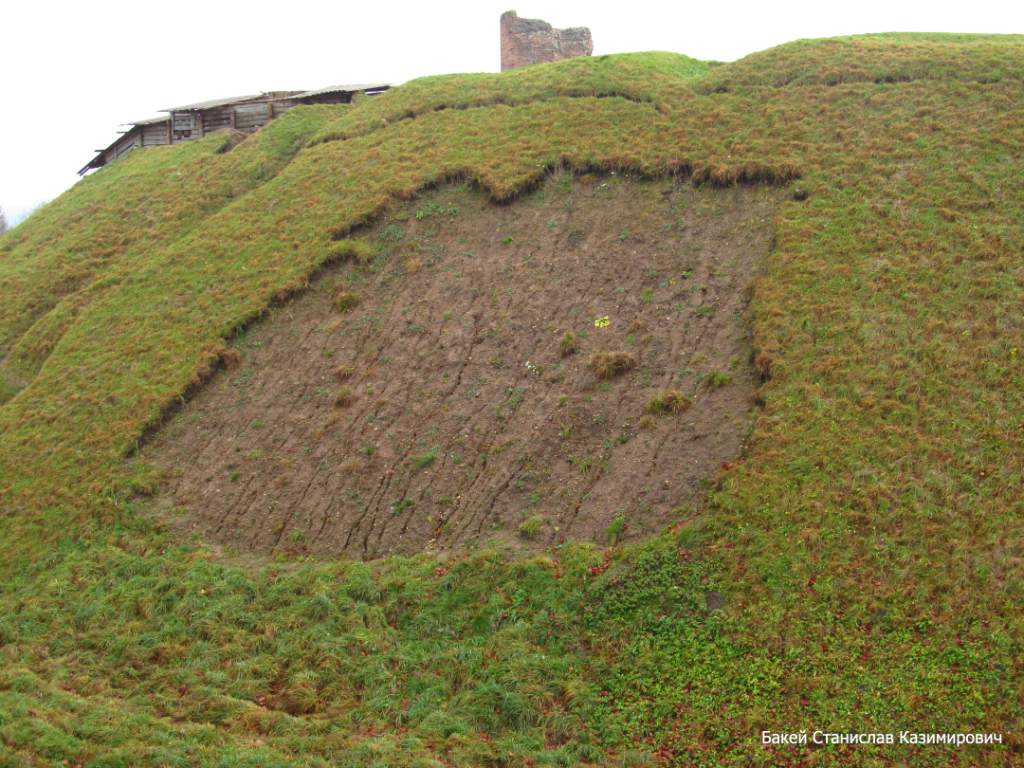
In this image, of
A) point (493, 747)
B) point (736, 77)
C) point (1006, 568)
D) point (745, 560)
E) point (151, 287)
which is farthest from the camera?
point (736, 77)

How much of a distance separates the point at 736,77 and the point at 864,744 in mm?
29334

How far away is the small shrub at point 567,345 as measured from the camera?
78.4 feet

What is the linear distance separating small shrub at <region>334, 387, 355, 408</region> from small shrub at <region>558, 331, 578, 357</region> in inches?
251

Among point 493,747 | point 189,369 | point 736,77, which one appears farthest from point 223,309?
point 736,77

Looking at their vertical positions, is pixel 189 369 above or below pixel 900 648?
above

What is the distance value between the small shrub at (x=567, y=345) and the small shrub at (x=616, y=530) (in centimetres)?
646

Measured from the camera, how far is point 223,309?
29703 millimetres

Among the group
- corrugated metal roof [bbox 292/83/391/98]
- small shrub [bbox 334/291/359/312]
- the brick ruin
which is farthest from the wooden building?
small shrub [bbox 334/291/359/312]

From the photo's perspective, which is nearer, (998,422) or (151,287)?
(998,422)

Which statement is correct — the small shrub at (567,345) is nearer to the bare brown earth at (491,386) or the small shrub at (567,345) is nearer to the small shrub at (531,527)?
the bare brown earth at (491,386)

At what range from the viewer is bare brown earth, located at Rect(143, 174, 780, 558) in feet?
66.2

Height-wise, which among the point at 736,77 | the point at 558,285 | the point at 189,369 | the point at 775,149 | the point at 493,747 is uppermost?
the point at 736,77

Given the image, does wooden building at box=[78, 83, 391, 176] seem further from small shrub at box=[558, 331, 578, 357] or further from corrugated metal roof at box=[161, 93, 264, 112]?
small shrub at box=[558, 331, 578, 357]

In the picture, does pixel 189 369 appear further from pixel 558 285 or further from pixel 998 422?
pixel 998 422
